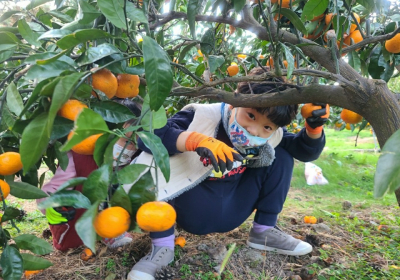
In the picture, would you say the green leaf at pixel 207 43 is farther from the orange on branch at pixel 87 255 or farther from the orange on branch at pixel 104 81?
the orange on branch at pixel 87 255

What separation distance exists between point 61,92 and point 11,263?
0.55m

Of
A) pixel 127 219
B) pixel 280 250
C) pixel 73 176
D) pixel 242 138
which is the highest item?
pixel 127 219

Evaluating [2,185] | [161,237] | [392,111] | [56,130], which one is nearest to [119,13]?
[56,130]

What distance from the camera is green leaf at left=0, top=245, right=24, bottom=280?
2.58 feet

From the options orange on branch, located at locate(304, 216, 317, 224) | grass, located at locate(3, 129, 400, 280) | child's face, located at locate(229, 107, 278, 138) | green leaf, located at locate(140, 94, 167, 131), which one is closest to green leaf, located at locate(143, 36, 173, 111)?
green leaf, located at locate(140, 94, 167, 131)

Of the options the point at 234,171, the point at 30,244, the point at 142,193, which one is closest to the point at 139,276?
the point at 30,244

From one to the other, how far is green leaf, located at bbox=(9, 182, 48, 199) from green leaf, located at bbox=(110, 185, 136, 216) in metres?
0.22

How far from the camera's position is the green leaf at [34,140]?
20.8 inches

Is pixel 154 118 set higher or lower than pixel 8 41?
lower

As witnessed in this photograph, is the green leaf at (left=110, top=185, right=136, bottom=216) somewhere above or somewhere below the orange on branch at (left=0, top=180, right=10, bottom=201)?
above

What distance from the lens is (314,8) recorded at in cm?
98

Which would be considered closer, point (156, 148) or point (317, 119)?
point (156, 148)

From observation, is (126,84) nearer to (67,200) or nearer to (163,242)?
(67,200)

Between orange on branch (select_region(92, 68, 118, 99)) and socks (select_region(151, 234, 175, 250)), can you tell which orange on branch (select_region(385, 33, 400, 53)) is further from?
socks (select_region(151, 234, 175, 250))
